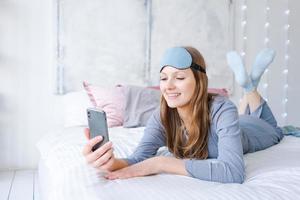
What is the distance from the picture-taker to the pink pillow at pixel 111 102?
2449mm

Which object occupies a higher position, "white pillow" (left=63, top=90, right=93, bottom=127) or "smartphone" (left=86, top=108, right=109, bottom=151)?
"smartphone" (left=86, top=108, right=109, bottom=151)

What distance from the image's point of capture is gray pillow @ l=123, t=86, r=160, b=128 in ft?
7.77

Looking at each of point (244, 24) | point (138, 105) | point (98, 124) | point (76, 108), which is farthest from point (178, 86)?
point (244, 24)

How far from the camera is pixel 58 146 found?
1800 mm

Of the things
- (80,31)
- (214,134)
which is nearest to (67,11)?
(80,31)

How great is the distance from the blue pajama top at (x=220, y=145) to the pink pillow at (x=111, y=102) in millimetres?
925

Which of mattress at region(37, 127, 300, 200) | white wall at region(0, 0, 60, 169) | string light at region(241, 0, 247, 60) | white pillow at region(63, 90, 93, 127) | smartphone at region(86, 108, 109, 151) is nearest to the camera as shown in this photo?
mattress at region(37, 127, 300, 200)

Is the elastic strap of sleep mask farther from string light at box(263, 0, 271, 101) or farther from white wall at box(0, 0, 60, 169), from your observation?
string light at box(263, 0, 271, 101)

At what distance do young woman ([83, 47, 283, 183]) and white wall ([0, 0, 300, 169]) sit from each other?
4.91 ft

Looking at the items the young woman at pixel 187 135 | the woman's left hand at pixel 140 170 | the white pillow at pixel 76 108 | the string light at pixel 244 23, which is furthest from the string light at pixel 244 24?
the woman's left hand at pixel 140 170

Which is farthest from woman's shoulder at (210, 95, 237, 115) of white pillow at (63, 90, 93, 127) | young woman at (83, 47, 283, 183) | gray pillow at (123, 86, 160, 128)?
white pillow at (63, 90, 93, 127)

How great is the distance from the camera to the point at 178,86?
1266 mm

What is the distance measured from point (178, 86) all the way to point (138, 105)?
1174 mm

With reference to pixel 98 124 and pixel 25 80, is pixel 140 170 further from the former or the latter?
pixel 25 80
